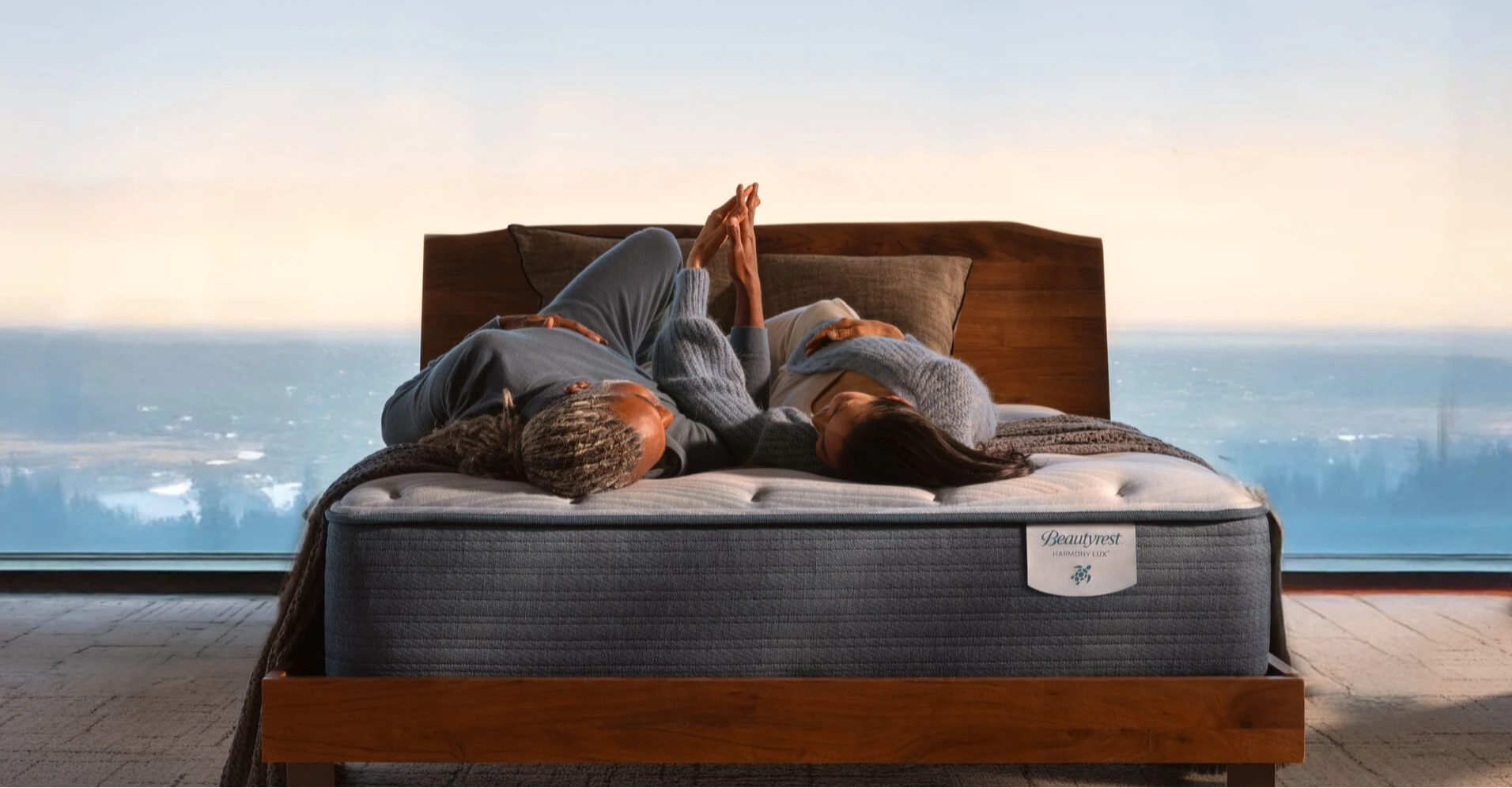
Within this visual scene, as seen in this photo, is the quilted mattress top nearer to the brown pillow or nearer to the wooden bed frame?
the wooden bed frame

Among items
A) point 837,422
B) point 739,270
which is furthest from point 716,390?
point 739,270

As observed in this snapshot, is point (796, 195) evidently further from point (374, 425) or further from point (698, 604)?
point (698, 604)

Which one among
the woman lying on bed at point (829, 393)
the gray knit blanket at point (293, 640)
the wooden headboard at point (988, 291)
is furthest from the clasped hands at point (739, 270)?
the gray knit blanket at point (293, 640)

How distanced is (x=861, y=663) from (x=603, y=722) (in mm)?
349

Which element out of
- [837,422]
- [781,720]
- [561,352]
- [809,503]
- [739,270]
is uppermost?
[739,270]


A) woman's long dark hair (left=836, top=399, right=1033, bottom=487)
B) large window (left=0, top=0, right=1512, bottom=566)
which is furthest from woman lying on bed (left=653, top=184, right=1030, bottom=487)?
large window (left=0, top=0, right=1512, bottom=566)

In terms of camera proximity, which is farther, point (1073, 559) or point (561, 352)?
point (561, 352)

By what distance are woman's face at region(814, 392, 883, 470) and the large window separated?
205 centimetres

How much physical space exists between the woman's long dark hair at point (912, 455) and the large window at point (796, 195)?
2.19 meters

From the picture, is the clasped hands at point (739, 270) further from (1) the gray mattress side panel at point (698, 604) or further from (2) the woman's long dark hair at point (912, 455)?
(1) the gray mattress side panel at point (698, 604)

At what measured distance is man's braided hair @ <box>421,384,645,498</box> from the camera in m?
1.62

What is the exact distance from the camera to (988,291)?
137 inches

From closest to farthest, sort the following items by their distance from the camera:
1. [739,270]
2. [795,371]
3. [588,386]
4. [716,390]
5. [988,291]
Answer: [588,386], [716,390], [795,371], [739,270], [988,291]

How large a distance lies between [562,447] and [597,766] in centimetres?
63
